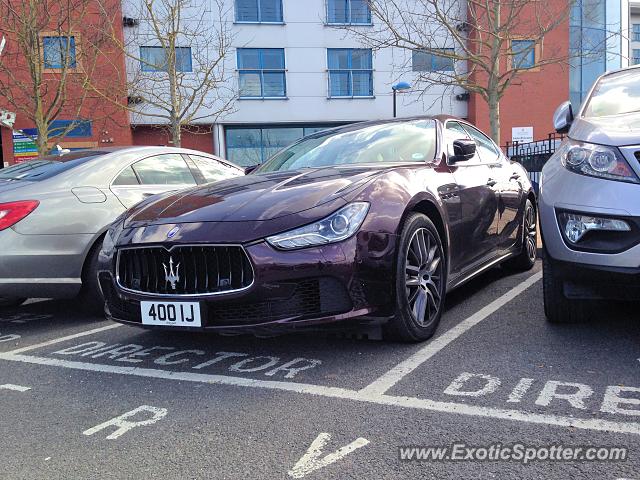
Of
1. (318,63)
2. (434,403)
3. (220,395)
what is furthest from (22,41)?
(318,63)

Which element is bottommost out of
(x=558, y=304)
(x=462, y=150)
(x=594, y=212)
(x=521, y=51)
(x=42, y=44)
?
(x=558, y=304)

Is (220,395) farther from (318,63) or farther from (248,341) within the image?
(318,63)

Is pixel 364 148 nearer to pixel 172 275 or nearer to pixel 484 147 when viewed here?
pixel 484 147

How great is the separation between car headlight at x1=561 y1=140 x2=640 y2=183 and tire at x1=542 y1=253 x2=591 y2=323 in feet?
1.78

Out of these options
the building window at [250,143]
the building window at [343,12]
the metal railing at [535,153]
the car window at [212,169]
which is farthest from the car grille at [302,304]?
the building window at [343,12]

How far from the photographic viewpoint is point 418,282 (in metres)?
3.31

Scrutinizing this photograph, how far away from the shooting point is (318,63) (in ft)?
80.9

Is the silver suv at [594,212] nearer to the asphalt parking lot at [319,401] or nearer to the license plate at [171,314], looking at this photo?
the asphalt parking lot at [319,401]

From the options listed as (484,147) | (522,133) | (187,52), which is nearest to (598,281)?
(484,147)

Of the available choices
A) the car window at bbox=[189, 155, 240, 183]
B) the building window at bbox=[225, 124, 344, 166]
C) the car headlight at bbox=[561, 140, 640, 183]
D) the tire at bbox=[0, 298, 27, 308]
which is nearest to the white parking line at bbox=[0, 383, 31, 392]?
the tire at bbox=[0, 298, 27, 308]

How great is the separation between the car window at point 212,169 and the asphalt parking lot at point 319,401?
206 cm

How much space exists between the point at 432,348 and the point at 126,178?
297cm

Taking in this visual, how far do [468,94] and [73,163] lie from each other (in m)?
23.5
